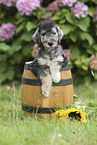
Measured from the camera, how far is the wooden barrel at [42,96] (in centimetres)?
283

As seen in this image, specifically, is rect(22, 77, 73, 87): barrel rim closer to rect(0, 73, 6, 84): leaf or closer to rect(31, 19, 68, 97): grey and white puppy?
rect(31, 19, 68, 97): grey and white puppy

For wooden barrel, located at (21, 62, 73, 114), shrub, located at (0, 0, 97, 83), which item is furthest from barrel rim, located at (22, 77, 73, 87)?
shrub, located at (0, 0, 97, 83)

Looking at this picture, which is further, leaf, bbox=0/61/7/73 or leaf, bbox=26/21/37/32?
leaf, bbox=0/61/7/73

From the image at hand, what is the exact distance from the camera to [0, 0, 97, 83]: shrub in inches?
181

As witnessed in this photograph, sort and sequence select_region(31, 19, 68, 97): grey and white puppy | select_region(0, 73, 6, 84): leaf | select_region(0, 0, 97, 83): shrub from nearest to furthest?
1. select_region(31, 19, 68, 97): grey and white puppy
2. select_region(0, 0, 97, 83): shrub
3. select_region(0, 73, 6, 84): leaf

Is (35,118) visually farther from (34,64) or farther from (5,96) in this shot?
(5,96)

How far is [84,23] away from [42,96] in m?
2.27

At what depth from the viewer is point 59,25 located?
4617mm

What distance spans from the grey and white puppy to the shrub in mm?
1680

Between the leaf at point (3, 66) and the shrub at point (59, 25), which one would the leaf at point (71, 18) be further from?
the leaf at point (3, 66)

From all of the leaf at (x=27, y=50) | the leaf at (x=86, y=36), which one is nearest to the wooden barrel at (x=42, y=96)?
the leaf at (x=86, y=36)

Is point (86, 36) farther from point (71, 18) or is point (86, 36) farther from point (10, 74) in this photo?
point (10, 74)

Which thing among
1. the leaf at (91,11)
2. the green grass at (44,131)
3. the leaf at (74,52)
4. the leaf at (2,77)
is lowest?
the green grass at (44,131)

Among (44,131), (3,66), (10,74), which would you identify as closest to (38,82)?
(44,131)
